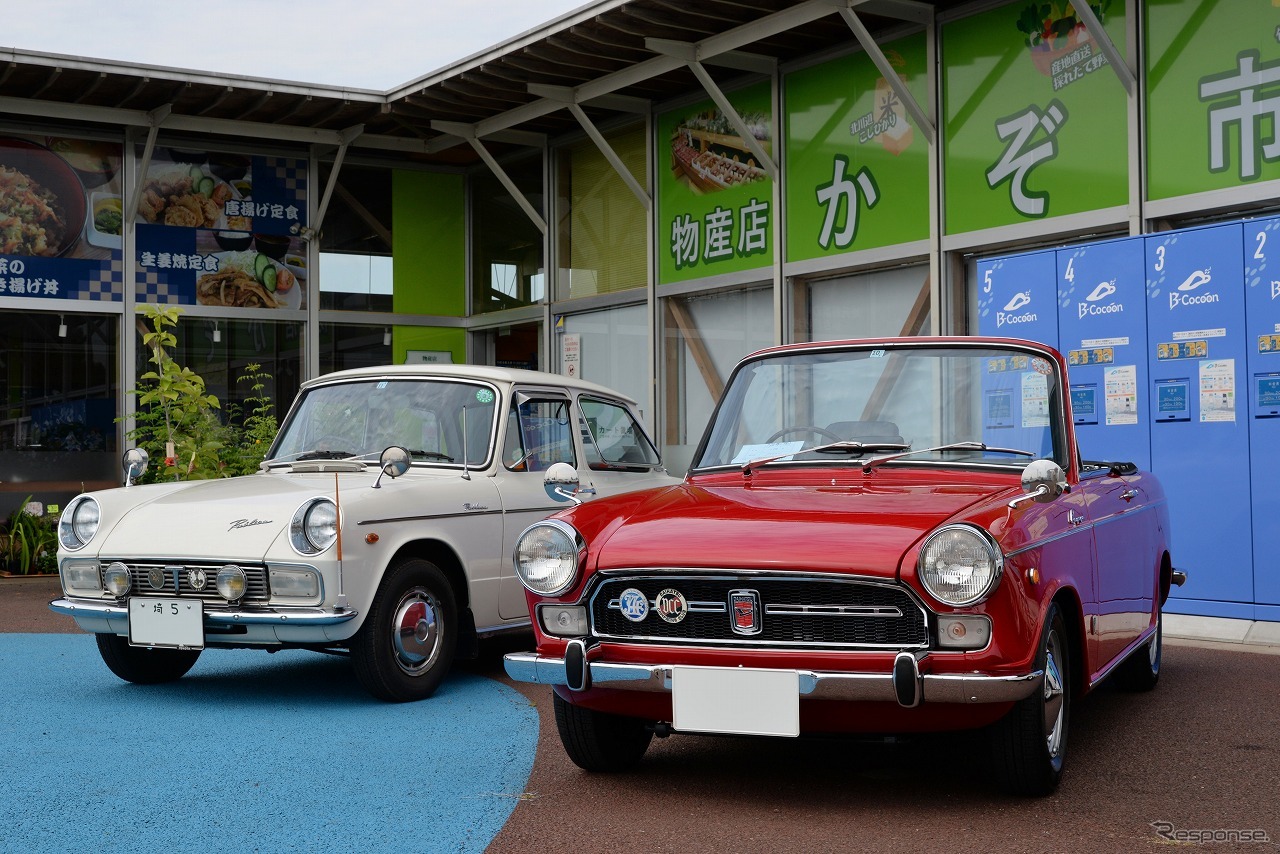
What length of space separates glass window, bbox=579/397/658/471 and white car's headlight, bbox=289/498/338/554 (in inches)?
82.9

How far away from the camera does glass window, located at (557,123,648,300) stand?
14.9 meters

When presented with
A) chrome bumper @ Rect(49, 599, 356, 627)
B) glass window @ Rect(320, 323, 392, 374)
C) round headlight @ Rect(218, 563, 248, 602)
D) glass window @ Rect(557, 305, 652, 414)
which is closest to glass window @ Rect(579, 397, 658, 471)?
chrome bumper @ Rect(49, 599, 356, 627)

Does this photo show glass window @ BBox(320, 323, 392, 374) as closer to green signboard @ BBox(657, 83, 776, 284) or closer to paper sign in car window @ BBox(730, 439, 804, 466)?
green signboard @ BBox(657, 83, 776, 284)

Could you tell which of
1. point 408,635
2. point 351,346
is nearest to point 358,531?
point 408,635

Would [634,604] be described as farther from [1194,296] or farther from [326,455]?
[1194,296]

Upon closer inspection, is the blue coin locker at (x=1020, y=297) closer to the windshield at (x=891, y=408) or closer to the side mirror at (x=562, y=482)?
the windshield at (x=891, y=408)

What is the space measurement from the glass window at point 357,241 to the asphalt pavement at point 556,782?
35.9 ft

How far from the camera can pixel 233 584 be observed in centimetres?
590

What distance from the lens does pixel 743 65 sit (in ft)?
42.5

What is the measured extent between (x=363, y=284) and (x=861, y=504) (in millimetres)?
13791

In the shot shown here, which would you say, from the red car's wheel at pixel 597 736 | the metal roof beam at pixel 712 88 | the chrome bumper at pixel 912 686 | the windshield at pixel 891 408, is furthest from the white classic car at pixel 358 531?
the metal roof beam at pixel 712 88

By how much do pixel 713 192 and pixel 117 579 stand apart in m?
8.83

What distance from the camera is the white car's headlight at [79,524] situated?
643cm

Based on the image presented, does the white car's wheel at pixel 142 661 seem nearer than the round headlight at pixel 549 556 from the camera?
No
